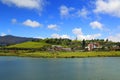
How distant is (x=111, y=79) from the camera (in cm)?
4691

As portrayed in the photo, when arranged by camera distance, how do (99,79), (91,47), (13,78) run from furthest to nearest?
(91,47) < (13,78) < (99,79)

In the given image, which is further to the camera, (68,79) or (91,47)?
(91,47)

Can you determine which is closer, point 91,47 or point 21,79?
point 21,79

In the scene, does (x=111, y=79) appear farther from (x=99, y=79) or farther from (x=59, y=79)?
(x=59, y=79)

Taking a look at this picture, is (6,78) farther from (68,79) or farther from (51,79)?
(68,79)

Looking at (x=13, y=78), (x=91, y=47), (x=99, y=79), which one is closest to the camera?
(x=99, y=79)

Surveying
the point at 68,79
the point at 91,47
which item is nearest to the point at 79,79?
the point at 68,79

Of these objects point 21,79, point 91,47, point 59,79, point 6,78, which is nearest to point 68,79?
point 59,79

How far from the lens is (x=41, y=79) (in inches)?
1868

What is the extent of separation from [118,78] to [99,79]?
412 centimetres

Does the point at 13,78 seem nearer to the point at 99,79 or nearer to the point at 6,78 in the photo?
the point at 6,78

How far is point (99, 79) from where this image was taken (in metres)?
46.3

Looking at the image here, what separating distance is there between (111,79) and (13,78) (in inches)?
703

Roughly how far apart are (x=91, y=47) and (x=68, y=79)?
461 feet
